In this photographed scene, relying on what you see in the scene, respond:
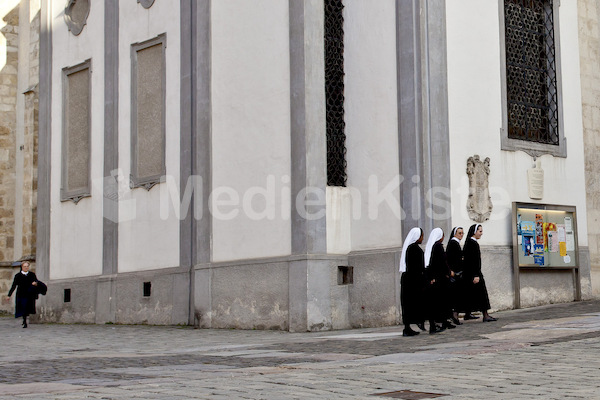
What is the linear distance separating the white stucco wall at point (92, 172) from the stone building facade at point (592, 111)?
35.0 ft

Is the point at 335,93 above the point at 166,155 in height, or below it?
above

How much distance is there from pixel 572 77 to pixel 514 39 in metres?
1.66

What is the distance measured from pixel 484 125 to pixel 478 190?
1.23 meters

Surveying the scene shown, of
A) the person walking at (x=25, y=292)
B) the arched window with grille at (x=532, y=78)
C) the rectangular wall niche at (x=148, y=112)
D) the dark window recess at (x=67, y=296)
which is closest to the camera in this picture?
the arched window with grille at (x=532, y=78)

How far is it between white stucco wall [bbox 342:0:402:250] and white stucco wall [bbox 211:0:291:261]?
1215mm

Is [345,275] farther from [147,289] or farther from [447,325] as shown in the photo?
[147,289]

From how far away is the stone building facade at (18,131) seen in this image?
2997 cm

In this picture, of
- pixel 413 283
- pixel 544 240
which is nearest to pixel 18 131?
pixel 544 240

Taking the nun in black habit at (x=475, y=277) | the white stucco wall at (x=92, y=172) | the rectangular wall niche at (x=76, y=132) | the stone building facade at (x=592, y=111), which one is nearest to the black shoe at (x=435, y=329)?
the nun in black habit at (x=475, y=277)

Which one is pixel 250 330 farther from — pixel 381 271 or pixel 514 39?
pixel 514 39

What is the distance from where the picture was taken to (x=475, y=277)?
1609 centimetres

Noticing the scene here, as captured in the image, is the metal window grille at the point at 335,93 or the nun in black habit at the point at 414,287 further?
the metal window grille at the point at 335,93

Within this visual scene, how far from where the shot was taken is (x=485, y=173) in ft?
59.8

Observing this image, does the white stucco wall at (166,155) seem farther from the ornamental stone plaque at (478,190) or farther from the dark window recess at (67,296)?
the ornamental stone plaque at (478,190)
